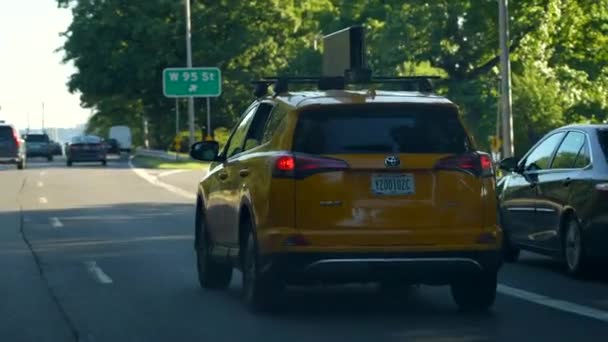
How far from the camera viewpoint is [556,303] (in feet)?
40.8

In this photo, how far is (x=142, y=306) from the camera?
1256 centimetres

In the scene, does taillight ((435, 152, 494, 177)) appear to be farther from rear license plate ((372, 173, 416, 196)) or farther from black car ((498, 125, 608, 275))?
black car ((498, 125, 608, 275))

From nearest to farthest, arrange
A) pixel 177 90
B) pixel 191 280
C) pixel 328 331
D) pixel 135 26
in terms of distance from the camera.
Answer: pixel 328 331, pixel 191 280, pixel 177 90, pixel 135 26

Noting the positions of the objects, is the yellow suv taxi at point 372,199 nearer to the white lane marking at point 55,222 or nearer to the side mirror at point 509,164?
the side mirror at point 509,164

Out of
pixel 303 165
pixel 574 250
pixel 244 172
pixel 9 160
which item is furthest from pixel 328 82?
pixel 9 160

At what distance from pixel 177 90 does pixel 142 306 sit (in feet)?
164

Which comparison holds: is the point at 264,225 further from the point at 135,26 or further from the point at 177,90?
the point at 135,26

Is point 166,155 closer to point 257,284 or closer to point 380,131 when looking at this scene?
point 257,284

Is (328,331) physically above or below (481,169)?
below

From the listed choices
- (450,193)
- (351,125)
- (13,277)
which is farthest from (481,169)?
(13,277)

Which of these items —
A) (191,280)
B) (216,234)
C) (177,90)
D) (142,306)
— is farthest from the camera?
(177,90)

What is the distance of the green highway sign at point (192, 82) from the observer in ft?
203

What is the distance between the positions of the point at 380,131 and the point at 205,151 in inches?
110

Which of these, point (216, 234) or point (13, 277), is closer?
point (216, 234)
